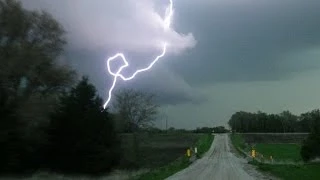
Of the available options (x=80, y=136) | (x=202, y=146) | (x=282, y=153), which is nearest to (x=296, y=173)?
(x=80, y=136)

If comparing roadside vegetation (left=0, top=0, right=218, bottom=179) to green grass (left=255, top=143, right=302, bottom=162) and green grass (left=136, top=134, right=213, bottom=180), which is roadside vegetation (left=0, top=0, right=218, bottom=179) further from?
green grass (left=255, top=143, right=302, bottom=162)

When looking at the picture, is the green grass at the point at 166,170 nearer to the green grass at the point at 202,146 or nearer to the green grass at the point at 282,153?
the green grass at the point at 202,146

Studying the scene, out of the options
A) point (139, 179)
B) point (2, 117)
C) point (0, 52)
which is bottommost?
point (139, 179)

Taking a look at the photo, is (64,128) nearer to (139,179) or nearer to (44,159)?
(44,159)

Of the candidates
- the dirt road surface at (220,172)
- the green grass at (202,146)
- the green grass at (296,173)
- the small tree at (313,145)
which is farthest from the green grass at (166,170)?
the green grass at (202,146)

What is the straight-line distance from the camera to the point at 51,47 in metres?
47.3

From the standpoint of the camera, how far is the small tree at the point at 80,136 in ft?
138

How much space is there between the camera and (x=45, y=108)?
132ft

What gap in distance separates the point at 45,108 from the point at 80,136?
431cm

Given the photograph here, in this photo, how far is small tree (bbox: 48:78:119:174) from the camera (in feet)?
138

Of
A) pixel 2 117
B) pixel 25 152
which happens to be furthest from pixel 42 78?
pixel 2 117

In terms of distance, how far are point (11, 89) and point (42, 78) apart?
18.3ft

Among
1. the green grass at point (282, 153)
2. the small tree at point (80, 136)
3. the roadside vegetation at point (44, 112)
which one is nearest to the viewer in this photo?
the roadside vegetation at point (44, 112)

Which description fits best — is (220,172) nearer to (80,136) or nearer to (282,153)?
(80,136)
